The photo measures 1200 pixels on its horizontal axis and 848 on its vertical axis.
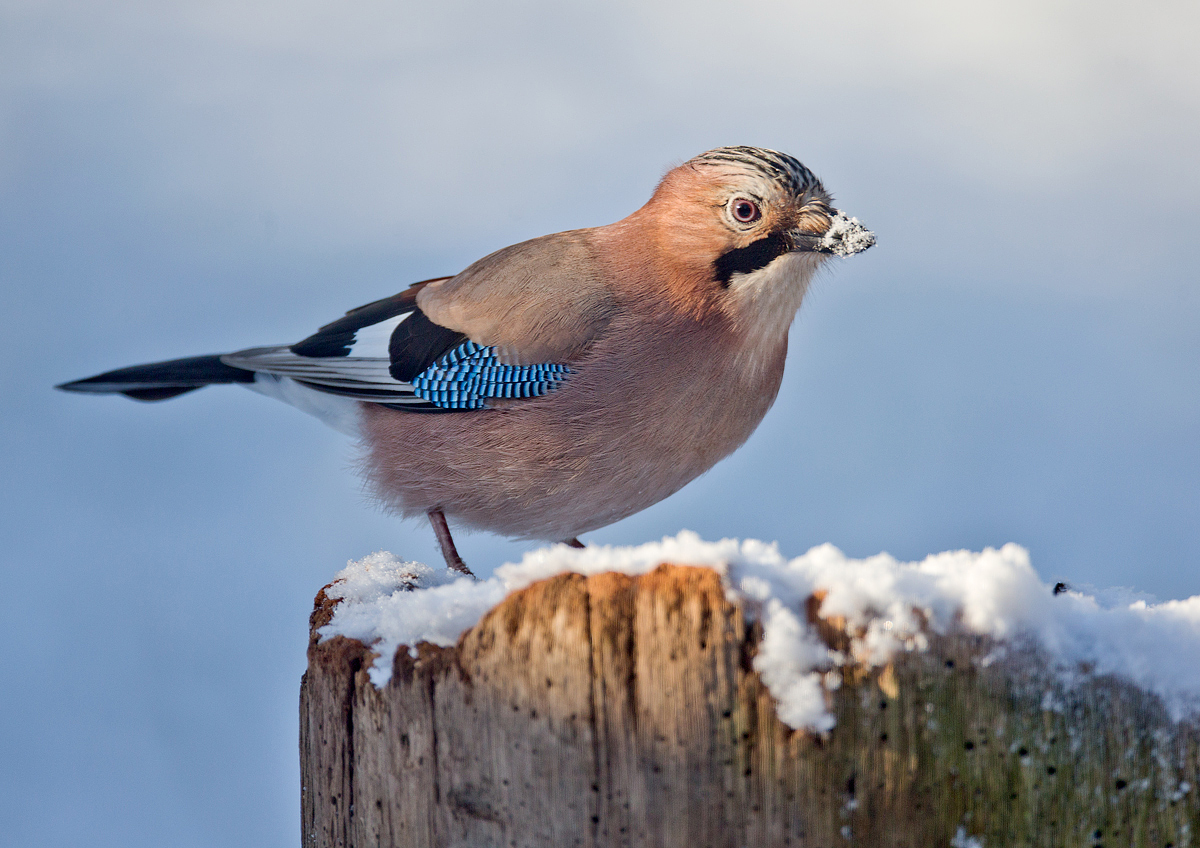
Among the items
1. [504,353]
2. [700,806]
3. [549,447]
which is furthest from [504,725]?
[504,353]

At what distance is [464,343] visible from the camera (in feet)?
14.7

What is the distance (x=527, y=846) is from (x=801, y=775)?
2.21ft

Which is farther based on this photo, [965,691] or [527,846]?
[527,846]

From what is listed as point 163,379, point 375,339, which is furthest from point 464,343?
point 163,379

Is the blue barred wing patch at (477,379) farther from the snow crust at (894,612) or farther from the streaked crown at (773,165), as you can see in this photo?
the snow crust at (894,612)

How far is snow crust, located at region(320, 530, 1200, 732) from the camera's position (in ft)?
7.27

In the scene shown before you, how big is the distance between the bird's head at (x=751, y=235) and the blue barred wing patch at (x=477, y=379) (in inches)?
26.1

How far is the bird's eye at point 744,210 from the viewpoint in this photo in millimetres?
4203

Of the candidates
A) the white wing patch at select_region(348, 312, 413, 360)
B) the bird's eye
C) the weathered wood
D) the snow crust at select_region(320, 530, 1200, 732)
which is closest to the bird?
the bird's eye

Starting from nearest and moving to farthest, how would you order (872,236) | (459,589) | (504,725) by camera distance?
(504,725), (459,589), (872,236)

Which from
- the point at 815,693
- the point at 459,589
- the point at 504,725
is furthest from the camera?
the point at 459,589

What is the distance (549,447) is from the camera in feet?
13.5

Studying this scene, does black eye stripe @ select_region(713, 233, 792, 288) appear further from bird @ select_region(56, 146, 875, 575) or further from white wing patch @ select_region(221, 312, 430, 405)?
white wing patch @ select_region(221, 312, 430, 405)

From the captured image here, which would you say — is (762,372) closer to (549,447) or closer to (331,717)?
(549,447)
